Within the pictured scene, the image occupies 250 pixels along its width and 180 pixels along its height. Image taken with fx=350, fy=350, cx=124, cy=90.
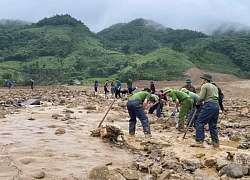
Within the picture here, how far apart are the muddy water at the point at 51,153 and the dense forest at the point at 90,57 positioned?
36.8m

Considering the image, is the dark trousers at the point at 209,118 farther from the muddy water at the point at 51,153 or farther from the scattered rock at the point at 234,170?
the scattered rock at the point at 234,170

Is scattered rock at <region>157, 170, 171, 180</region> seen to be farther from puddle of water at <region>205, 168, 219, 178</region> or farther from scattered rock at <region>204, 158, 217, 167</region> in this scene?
scattered rock at <region>204, 158, 217, 167</region>

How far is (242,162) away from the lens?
5836mm

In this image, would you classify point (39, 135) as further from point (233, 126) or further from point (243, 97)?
point (243, 97)

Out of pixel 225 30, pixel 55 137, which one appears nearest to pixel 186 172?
pixel 55 137

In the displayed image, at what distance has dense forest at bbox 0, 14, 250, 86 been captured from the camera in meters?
50.6

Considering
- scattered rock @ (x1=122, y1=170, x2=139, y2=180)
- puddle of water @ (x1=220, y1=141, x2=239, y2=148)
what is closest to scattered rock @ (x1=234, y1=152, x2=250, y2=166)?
scattered rock @ (x1=122, y1=170, x2=139, y2=180)

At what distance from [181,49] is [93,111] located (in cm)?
4863

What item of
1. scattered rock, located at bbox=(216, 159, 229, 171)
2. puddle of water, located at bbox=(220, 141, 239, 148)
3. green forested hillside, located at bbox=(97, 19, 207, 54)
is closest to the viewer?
scattered rock, located at bbox=(216, 159, 229, 171)

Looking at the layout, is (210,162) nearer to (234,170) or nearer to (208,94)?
(234,170)

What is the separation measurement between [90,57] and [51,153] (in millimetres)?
59959

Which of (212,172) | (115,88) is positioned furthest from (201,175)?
(115,88)

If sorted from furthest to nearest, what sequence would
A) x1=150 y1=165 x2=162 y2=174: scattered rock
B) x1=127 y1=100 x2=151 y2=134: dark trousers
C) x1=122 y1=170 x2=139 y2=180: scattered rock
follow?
1. x1=127 y1=100 x2=151 y2=134: dark trousers
2. x1=150 y1=165 x2=162 y2=174: scattered rock
3. x1=122 y1=170 x2=139 y2=180: scattered rock

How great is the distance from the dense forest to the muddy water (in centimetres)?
3680
